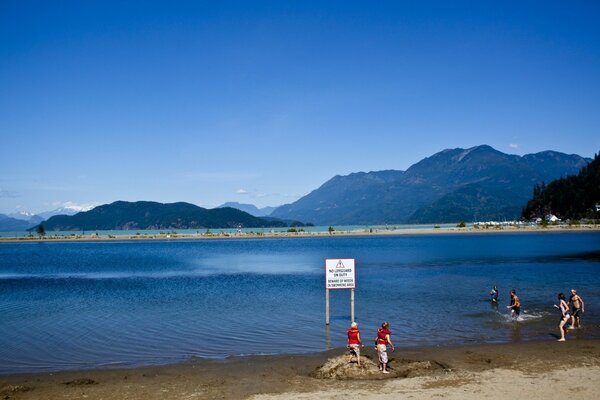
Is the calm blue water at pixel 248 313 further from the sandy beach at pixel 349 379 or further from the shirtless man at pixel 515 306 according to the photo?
the sandy beach at pixel 349 379

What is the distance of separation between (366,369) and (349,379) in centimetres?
85

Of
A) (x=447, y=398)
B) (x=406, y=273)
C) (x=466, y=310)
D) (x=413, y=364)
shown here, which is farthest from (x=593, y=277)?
(x=447, y=398)

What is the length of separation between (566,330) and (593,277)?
70.7 ft

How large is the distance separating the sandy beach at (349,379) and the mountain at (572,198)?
168603 mm

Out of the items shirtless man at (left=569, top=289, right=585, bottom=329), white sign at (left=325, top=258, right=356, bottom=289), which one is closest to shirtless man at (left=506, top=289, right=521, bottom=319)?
shirtless man at (left=569, top=289, right=585, bottom=329)

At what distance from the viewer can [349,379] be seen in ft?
47.2

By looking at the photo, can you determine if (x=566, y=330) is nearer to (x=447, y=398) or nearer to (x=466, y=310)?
(x=466, y=310)

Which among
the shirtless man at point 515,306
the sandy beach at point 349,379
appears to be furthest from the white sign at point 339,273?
the shirtless man at point 515,306

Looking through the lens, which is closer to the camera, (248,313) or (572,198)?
(248,313)

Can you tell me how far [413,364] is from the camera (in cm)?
1570

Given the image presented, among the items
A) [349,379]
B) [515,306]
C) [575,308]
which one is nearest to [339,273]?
[349,379]

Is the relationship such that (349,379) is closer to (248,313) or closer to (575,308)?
(248,313)

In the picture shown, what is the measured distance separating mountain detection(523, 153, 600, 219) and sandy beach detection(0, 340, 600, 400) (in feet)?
553

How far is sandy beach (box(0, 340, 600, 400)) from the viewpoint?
1289 centimetres
